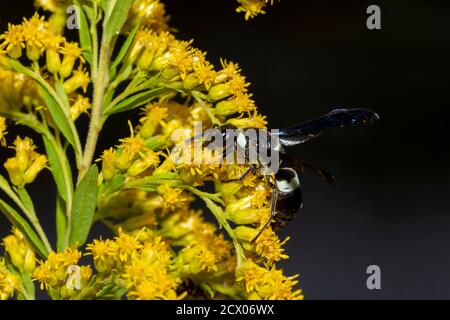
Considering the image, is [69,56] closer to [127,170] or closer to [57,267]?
[127,170]

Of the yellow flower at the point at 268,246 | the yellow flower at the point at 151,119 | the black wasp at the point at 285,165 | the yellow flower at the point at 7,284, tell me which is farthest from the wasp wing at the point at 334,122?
the yellow flower at the point at 7,284

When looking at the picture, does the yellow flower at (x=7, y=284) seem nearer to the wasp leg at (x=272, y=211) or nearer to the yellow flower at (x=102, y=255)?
the yellow flower at (x=102, y=255)

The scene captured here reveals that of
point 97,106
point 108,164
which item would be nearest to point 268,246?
point 108,164

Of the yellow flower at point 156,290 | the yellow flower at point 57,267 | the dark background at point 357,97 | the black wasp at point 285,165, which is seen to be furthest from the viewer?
the dark background at point 357,97

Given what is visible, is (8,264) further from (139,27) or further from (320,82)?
(320,82)

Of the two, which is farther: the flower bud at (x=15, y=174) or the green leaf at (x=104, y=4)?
the flower bud at (x=15, y=174)
